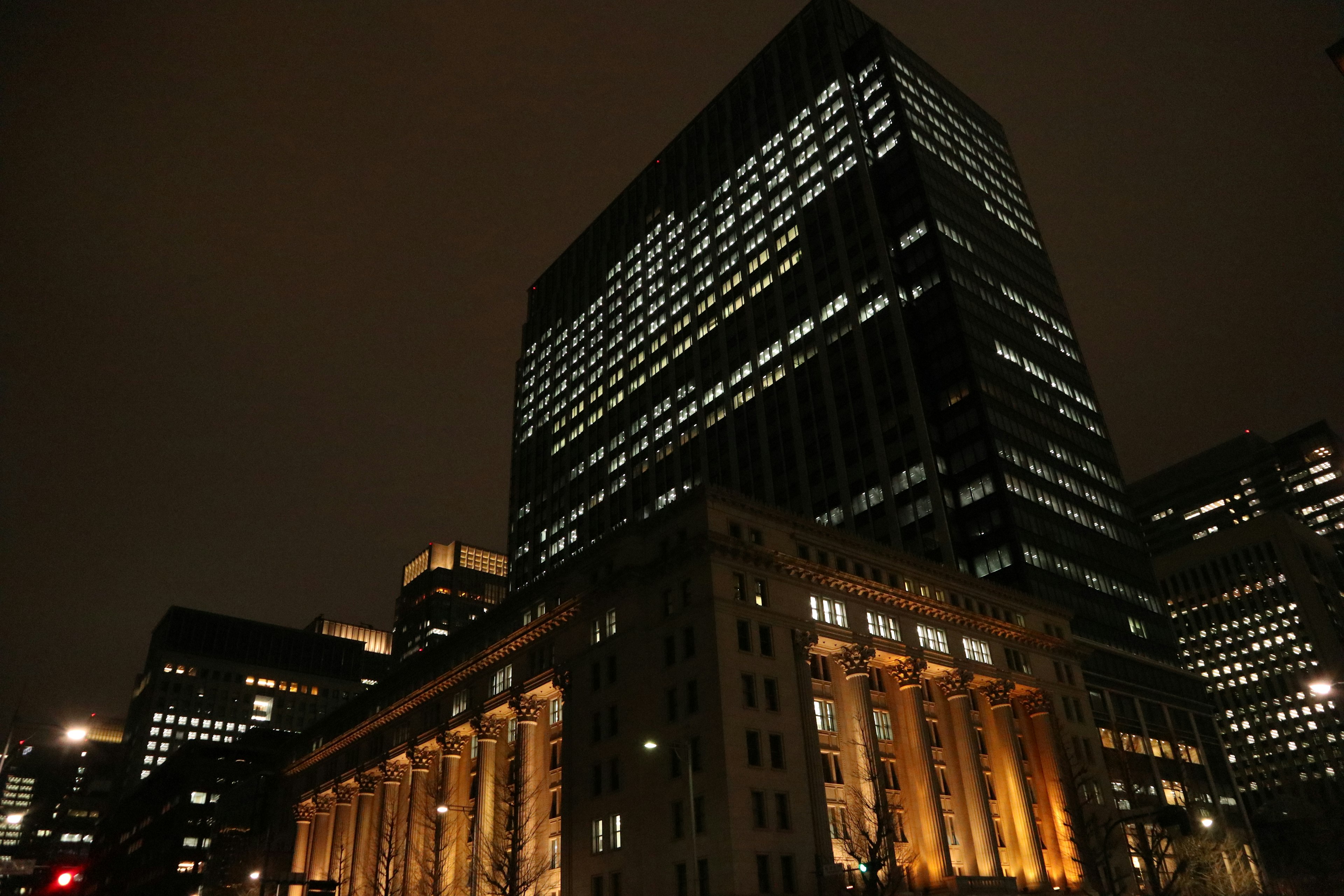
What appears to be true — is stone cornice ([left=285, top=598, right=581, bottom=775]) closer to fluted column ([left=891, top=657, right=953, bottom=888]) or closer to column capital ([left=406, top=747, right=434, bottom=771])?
column capital ([left=406, top=747, right=434, bottom=771])

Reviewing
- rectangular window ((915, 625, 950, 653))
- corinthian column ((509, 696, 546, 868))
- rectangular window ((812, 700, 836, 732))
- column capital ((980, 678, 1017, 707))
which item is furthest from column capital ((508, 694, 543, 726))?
column capital ((980, 678, 1017, 707))

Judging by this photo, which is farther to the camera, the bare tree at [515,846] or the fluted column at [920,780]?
the fluted column at [920,780]

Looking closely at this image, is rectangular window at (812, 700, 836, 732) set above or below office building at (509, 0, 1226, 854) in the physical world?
below

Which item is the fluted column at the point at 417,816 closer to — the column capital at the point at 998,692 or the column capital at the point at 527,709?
the column capital at the point at 527,709

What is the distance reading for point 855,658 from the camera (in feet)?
237

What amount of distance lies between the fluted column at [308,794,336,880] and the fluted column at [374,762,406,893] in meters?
14.6

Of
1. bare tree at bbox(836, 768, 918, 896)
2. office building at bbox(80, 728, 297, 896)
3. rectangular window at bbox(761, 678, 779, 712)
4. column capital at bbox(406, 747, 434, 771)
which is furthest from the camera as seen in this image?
office building at bbox(80, 728, 297, 896)

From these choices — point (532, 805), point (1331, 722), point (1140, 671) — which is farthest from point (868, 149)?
point (1331, 722)

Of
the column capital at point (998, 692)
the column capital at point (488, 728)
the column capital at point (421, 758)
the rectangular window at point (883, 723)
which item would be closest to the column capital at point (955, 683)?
the column capital at point (998, 692)

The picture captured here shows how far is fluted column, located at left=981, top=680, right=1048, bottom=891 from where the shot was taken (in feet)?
243

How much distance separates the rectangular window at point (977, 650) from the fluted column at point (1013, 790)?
88.6 inches

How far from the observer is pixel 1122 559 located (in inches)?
4715

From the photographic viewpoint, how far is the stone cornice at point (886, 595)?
70.3 m

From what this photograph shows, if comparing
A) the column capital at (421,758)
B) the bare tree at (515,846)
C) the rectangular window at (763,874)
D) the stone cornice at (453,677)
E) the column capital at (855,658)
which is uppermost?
the stone cornice at (453,677)
